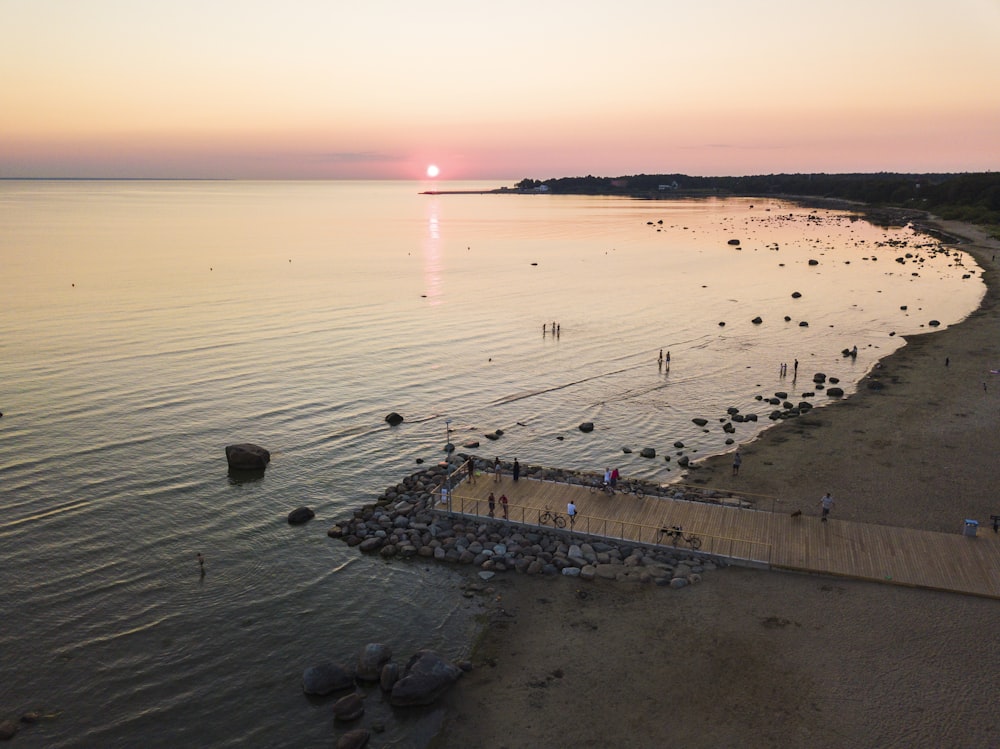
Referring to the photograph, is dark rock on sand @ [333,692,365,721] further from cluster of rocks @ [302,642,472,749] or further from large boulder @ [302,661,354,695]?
large boulder @ [302,661,354,695]

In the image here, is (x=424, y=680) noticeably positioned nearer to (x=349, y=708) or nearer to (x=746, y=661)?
(x=349, y=708)

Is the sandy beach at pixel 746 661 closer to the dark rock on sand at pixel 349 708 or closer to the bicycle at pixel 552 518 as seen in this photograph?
the dark rock on sand at pixel 349 708

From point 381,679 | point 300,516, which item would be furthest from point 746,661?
point 300,516

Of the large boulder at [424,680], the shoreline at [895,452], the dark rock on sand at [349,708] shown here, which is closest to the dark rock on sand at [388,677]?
the large boulder at [424,680]

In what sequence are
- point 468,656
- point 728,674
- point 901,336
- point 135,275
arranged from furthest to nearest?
point 135,275, point 901,336, point 468,656, point 728,674

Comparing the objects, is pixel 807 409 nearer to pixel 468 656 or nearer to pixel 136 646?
pixel 468 656

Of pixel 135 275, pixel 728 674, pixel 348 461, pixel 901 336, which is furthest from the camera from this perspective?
pixel 135 275

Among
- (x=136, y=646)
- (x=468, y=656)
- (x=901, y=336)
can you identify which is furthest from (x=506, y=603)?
(x=901, y=336)
